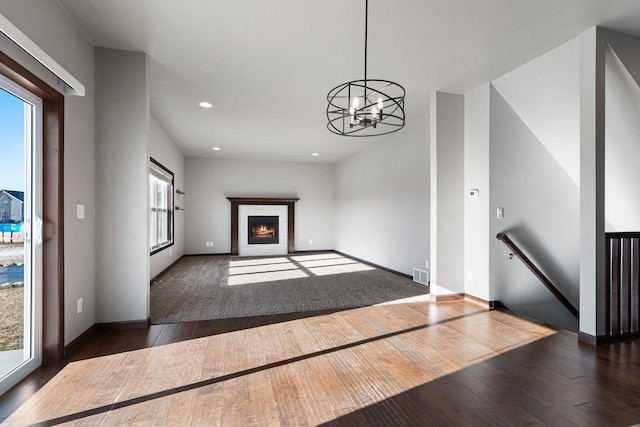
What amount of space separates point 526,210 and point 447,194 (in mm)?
883

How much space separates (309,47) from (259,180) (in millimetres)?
6088

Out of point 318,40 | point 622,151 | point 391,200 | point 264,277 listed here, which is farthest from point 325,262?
point 622,151

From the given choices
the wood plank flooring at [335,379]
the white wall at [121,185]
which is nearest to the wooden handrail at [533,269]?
the wood plank flooring at [335,379]

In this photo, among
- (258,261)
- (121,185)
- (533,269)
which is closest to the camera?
(121,185)

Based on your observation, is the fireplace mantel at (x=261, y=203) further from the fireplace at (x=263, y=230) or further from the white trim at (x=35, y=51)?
the white trim at (x=35, y=51)

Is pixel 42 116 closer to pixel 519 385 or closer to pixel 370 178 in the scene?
pixel 519 385

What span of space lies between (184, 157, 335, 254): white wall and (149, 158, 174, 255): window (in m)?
1.74

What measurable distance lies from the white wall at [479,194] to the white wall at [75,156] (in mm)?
4152

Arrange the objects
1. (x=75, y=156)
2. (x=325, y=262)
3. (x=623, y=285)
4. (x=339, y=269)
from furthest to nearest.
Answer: (x=325, y=262)
(x=339, y=269)
(x=623, y=285)
(x=75, y=156)

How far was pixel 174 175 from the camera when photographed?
6859 mm

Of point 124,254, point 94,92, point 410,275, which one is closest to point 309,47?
point 94,92

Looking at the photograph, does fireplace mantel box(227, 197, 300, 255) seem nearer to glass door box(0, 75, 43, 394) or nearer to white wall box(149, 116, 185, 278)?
white wall box(149, 116, 185, 278)

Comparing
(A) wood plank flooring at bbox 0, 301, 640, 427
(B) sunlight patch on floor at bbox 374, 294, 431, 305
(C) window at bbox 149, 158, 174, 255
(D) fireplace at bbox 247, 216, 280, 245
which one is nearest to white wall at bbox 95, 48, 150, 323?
(A) wood plank flooring at bbox 0, 301, 640, 427

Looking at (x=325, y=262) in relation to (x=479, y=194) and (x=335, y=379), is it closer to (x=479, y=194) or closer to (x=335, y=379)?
(x=479, y=194)
